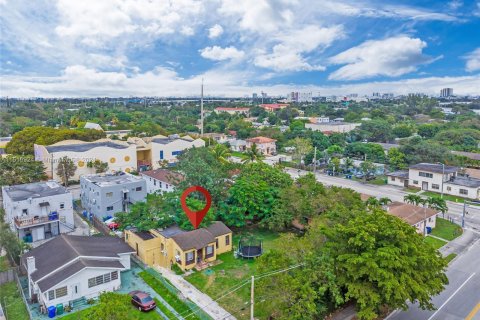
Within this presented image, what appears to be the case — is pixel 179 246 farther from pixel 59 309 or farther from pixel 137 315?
pixel 59 309

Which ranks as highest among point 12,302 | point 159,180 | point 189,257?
point 159,180

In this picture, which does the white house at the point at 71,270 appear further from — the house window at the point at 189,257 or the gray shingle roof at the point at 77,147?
the gray shingle roof at the point at 77,147

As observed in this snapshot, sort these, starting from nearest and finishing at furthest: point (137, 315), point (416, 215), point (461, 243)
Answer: point (137, 315)
point (461, 243)
point (416, 215)

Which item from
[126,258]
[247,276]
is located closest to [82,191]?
[126,258]

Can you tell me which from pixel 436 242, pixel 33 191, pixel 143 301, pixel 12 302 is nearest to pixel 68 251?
pixel 12 302

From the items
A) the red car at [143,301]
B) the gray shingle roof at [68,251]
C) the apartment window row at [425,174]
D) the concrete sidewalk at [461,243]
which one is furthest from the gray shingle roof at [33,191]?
the apartment window row at [425,174]
